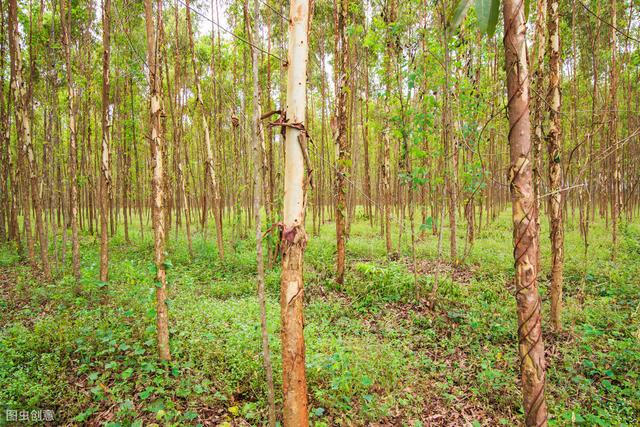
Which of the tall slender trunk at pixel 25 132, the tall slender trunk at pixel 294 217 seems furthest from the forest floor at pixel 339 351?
the tall slender trunk at pixel 294 217

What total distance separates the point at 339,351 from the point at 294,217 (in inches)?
110

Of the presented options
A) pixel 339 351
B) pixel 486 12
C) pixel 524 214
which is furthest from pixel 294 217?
Answer: pixel 339 351

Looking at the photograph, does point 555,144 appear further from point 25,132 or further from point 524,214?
point 25,132

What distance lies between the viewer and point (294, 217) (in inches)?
78.7

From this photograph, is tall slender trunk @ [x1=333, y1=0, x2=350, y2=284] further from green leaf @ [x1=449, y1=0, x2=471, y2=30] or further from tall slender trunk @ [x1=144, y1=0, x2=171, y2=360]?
green leaf @ [x1=449, y1=0, x2=471, y2=30]

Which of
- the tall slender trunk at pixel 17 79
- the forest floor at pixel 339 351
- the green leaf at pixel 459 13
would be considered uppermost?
the tall slender trunk at pixel 17 79

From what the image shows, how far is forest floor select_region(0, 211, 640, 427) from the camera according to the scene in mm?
3245

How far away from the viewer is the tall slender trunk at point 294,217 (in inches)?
78.7

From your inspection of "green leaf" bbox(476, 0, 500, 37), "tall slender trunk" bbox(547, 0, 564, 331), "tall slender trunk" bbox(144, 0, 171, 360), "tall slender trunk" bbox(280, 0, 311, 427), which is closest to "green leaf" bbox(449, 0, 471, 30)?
"green leaf" bbox(476, 0, 500, 37)

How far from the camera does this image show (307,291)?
6.37 meters

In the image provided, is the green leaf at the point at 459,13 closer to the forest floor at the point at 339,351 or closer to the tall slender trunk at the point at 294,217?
the tall slender trunk at the point at 294,217

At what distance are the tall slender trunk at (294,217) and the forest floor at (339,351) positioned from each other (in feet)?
4.25

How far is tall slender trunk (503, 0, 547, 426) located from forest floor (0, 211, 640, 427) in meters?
2.06

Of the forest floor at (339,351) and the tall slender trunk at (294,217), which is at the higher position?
the tall slender trunk at (294,217)
